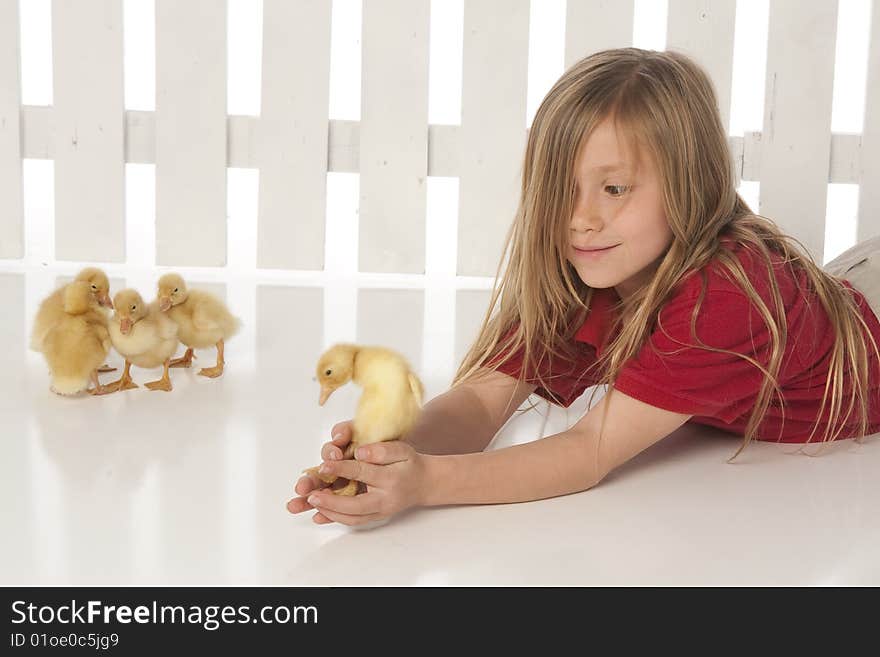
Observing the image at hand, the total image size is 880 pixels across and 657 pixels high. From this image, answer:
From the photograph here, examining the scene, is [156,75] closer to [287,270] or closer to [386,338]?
[287,270]

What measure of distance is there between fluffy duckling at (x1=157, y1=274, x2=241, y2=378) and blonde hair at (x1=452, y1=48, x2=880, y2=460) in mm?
484

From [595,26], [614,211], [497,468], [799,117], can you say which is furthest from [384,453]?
[799,117]

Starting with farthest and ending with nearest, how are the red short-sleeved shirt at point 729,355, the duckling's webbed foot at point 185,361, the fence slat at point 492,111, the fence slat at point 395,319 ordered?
1. the fence slat at point 492,111
2. the fence slat at point 395,319
3. the duckling's webbed foot at point 185,361
4. the red short-sleeved shirt at point 729,355

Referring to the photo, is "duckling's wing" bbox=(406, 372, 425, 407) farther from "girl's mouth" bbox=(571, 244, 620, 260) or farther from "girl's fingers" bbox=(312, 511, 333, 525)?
"girl's mouth" bbox=(571, 244, 620, 260)

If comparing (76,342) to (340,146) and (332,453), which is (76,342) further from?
(340,146)

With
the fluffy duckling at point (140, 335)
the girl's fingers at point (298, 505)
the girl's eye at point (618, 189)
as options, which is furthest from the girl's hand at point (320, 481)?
the fluffy duckling at point (140, 335)

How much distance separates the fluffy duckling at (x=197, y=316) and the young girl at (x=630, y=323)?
1.57 feet

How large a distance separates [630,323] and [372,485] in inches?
15.8

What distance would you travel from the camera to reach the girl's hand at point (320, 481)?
124 centimetres

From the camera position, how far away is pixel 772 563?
1.19m

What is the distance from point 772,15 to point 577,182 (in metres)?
1.79

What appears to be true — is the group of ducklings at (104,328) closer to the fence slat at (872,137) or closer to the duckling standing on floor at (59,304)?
the duckling standing on floor at (59,304)

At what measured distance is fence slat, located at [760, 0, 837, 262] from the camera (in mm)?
3018

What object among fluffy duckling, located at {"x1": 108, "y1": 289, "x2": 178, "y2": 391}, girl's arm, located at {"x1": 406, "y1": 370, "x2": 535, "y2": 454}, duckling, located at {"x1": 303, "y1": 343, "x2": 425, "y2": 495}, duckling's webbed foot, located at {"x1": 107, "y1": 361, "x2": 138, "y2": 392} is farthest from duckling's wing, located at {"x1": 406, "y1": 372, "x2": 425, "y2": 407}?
duckling's webbed foot, located at {"x1": 107, "y1": 361, "x2": 138, "y2": 392}
